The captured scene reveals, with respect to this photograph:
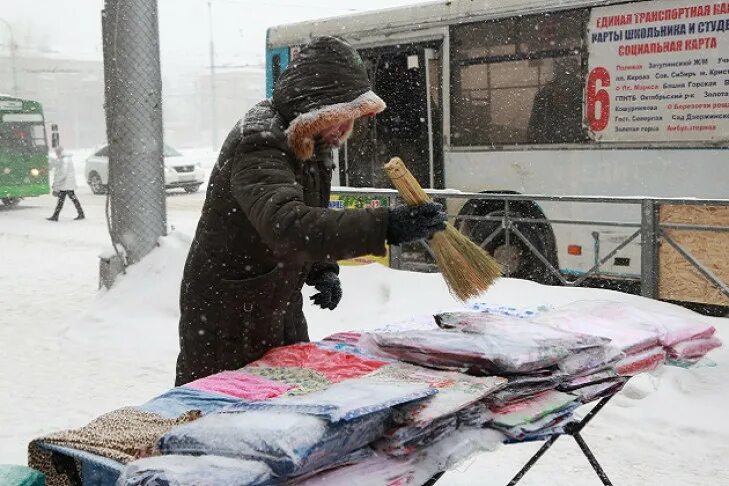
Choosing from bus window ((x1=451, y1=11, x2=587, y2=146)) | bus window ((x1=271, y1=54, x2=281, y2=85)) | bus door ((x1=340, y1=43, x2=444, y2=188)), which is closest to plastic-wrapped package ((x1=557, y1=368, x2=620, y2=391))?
bus window ((x1=451, y1=11, x2=587, y2=146))

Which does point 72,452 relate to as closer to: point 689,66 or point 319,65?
point 319,65

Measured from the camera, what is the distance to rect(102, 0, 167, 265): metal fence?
8570mm

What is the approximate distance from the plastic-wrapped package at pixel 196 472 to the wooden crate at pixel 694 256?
548 centimetres

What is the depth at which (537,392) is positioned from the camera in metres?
2.46

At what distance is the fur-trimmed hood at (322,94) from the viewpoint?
8.43ft

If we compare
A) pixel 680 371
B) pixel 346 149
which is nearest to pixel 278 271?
pixel 680 371

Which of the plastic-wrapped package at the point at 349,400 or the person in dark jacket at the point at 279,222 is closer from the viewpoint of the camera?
the plastic-wrapped package at the point at 349,400

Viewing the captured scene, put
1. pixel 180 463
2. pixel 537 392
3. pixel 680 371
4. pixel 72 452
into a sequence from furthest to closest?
pixel 680 371, pixel 537 392, pixel 72 452, pixel 180 463

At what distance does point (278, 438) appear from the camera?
185 centimetres

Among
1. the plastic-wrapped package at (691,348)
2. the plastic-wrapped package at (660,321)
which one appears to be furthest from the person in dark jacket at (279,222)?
the plastic-wrapped package at (691,348)

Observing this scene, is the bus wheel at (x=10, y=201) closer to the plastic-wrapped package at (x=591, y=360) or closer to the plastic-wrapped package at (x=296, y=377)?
the plastic-wrapped package at (x=296, y=377)

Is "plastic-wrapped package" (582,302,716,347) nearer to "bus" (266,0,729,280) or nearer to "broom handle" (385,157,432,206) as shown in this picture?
"broom handle" (385,157,432,206)

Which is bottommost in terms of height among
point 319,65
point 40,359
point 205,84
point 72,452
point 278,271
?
point 40,359

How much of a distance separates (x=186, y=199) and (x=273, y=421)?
21759mm
